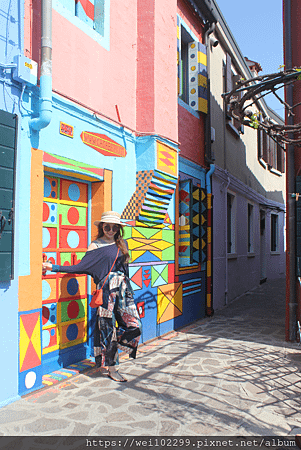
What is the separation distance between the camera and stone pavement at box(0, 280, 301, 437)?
328 cm

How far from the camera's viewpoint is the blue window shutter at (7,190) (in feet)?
11.8

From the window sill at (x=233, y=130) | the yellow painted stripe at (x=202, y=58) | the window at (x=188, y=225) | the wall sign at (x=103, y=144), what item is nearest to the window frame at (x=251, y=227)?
the window sill at (x=233, y=130)

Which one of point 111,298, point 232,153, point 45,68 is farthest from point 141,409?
point 232,153

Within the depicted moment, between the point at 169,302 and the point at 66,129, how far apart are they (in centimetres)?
378

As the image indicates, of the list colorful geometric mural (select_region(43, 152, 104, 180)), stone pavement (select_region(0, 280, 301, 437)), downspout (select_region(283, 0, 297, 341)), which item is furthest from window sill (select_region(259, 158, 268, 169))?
colorful geometric mural (select_region(43, 152, 104, 180))

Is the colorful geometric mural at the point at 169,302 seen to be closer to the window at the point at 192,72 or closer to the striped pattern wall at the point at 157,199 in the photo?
the striped pattern wall at the point at 157,199

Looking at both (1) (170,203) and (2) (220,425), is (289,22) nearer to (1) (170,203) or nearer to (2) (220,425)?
(1) (170,203)

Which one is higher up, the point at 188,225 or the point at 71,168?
the point at 71,168

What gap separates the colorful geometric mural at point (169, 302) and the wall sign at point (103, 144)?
8.11 feet

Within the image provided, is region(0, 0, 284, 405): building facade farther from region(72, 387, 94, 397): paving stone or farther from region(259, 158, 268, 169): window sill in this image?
region(259, 158, 268, 169): window sill

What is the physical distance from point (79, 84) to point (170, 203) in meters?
3.01

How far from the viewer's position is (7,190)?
366 cm

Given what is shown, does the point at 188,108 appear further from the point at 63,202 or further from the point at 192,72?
the point at 63,202

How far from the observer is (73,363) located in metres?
4.82
